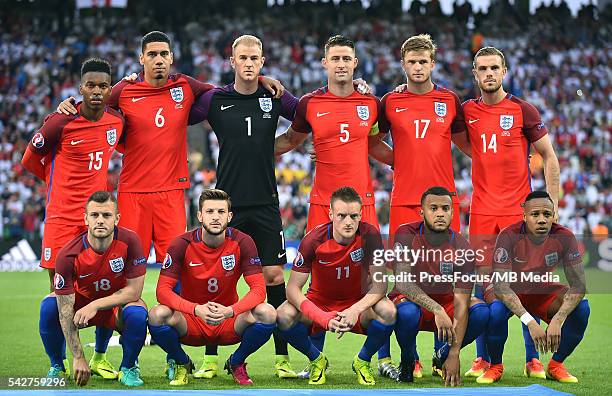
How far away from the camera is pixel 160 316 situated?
261 inches

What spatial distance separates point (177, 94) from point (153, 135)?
393mm

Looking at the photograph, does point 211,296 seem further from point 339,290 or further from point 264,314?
point 339,290

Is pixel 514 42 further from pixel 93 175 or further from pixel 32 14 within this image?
pixel 93 175

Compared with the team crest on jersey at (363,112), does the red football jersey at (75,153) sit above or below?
below

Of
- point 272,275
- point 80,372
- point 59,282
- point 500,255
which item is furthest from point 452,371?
point 59,282

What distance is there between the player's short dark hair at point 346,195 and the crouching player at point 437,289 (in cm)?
45

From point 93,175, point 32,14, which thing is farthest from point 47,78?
point 93,175

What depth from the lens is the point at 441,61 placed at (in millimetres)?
27109

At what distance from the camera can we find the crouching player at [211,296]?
21.9 ft

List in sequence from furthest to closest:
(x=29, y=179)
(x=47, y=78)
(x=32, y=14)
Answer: (x=32, y=14), (x=47, y=78), (x=29, y=179)

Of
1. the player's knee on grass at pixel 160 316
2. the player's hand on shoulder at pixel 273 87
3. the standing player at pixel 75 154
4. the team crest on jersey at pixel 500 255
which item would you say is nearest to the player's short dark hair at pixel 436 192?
the team crest on jersey at pixel 500 255

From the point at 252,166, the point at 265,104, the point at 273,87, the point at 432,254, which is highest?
the point at 273,87

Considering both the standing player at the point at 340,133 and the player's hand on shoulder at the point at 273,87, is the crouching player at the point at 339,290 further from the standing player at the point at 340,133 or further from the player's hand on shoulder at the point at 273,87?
the player's hand on shoulder at the point at 273,87

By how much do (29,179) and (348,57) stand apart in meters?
14.7
